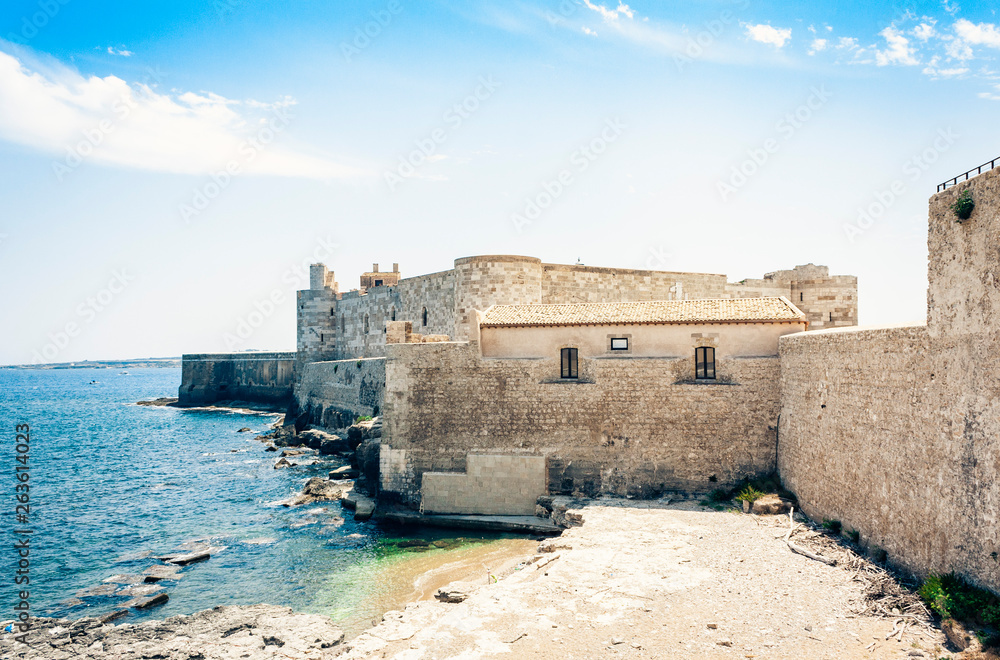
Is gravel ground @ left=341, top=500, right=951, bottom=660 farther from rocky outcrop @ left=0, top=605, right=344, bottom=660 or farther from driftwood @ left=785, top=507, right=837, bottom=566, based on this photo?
rocky outcrop @ left=0, top=605, right=344, bottom=660

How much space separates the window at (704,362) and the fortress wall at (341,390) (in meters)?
15.6

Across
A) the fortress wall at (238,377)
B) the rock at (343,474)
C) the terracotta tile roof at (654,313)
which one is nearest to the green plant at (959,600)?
the terracotta tile roof at (654,313)

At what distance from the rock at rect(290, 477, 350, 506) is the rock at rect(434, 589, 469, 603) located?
11294 mm

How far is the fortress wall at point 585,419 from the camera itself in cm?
1686

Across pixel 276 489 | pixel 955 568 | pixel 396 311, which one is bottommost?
pixel 276 489

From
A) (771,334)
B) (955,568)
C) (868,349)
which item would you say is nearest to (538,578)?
(955,568)

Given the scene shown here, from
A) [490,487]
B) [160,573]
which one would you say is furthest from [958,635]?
[160,573]

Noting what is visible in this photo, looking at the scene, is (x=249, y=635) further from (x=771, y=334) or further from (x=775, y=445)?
(x=771, y=334)

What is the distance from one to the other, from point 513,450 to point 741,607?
891cm

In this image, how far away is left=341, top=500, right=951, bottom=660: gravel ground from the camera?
8719 mm

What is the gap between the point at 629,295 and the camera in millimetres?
28969

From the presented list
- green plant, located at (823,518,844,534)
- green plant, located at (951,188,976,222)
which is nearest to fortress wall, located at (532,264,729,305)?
green plant, located at (823,518,844,534)

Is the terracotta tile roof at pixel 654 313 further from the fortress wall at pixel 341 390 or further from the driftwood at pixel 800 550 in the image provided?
the fortress wall at pixel 341 390

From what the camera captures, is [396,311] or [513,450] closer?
[513,450]
